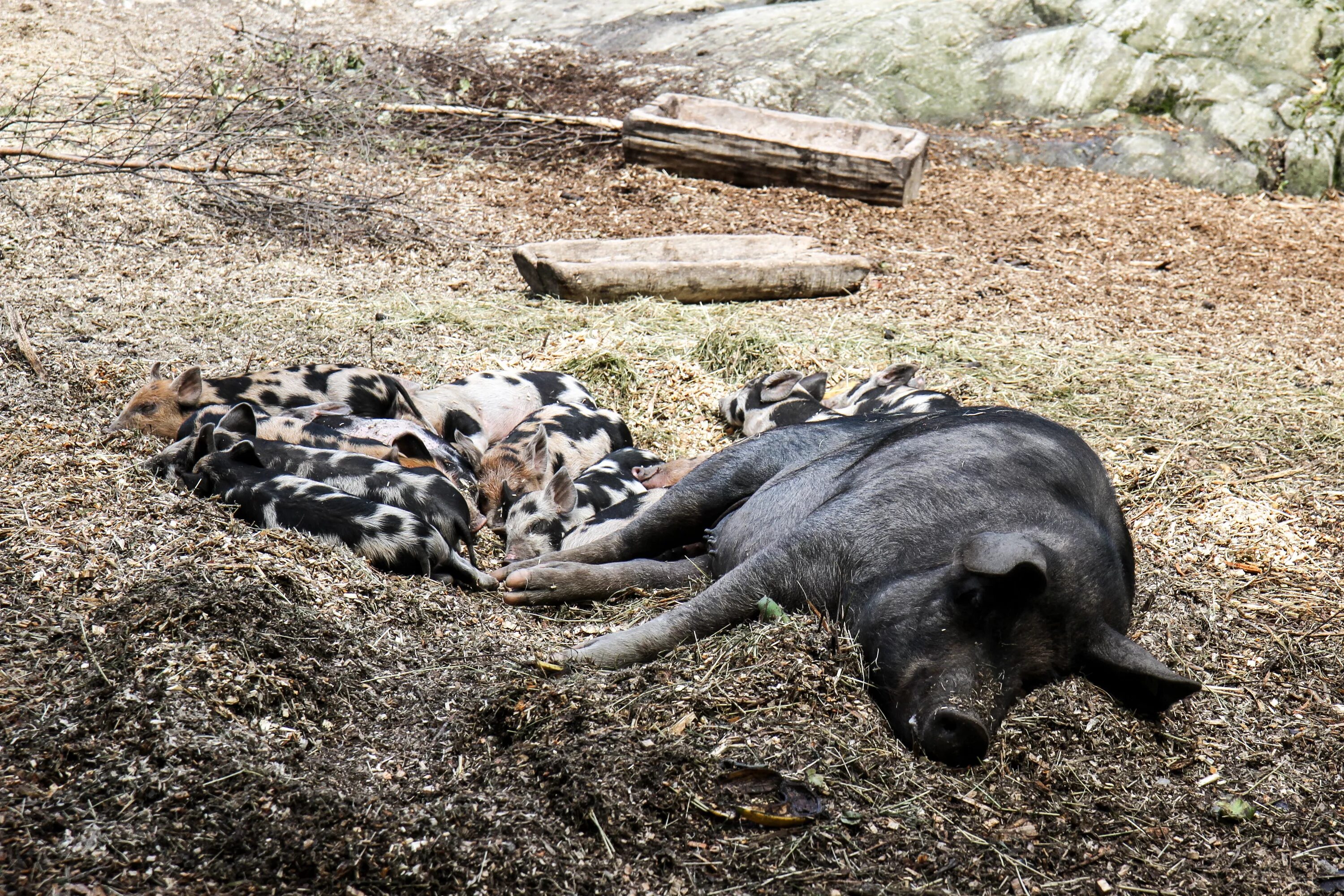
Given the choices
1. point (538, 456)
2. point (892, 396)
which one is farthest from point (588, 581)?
point (892, 396)

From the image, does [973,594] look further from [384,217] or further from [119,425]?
[384,217]

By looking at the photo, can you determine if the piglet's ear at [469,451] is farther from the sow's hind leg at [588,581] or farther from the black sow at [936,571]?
the sow's hind leg at [588,581]

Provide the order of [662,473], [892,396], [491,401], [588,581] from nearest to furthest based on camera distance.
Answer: [588,581] < [662,473] < [892,396] < [491,401]

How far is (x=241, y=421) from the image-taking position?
4812mm

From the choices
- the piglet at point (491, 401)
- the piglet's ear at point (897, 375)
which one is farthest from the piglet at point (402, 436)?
the piglet's ear at point (897, 375)

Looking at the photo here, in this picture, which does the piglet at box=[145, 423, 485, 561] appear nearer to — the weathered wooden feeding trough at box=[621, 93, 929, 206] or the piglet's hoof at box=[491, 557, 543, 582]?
the piglet's hoof at box=[491, 557, 543, 582]

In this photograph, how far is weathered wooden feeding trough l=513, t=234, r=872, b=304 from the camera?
7.52 metres

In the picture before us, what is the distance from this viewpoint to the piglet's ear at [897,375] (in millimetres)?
5949

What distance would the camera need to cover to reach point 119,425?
4961 mm

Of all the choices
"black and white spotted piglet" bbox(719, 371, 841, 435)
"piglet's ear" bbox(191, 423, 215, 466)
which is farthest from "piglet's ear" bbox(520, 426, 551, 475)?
"piglet's ear" bbox(191, 423, 215, 466)

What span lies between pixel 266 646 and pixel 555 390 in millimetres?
3011

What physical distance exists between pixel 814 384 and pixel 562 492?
1.83 m

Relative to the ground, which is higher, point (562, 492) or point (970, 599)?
point (970, 599)

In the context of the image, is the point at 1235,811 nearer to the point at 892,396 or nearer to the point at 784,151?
the point at 892,396
